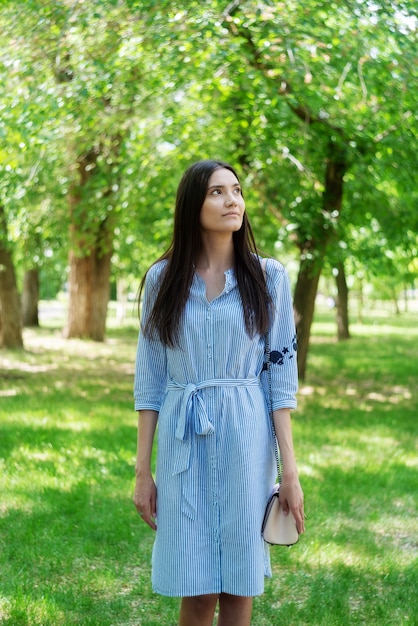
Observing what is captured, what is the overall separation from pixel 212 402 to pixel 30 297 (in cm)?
2470

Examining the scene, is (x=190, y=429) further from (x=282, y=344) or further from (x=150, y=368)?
(x=282, y=344)

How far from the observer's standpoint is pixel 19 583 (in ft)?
14.2

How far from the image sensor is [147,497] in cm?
284

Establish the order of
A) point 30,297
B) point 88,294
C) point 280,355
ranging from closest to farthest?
point 280,355, point 88,294, point 30,297

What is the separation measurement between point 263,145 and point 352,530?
6560 mm

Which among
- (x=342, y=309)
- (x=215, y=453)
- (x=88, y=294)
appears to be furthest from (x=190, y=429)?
(x=342, y=309)

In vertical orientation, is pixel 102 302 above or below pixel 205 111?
below

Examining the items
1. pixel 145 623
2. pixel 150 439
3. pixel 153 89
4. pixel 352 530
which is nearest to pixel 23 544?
pixel 145 623

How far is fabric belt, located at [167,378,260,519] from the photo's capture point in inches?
106

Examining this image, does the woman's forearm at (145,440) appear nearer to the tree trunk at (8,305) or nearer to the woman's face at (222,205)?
the woman's face at (222,205)

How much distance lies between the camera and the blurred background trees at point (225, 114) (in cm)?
778

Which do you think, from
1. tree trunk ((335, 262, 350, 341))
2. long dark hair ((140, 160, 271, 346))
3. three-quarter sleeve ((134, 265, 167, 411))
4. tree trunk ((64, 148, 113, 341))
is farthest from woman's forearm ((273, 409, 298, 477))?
tree trunk ((335, 262, 350, 341))

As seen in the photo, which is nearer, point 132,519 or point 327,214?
point 132,519

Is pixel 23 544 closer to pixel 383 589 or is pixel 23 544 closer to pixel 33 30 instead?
pixel 383 589
